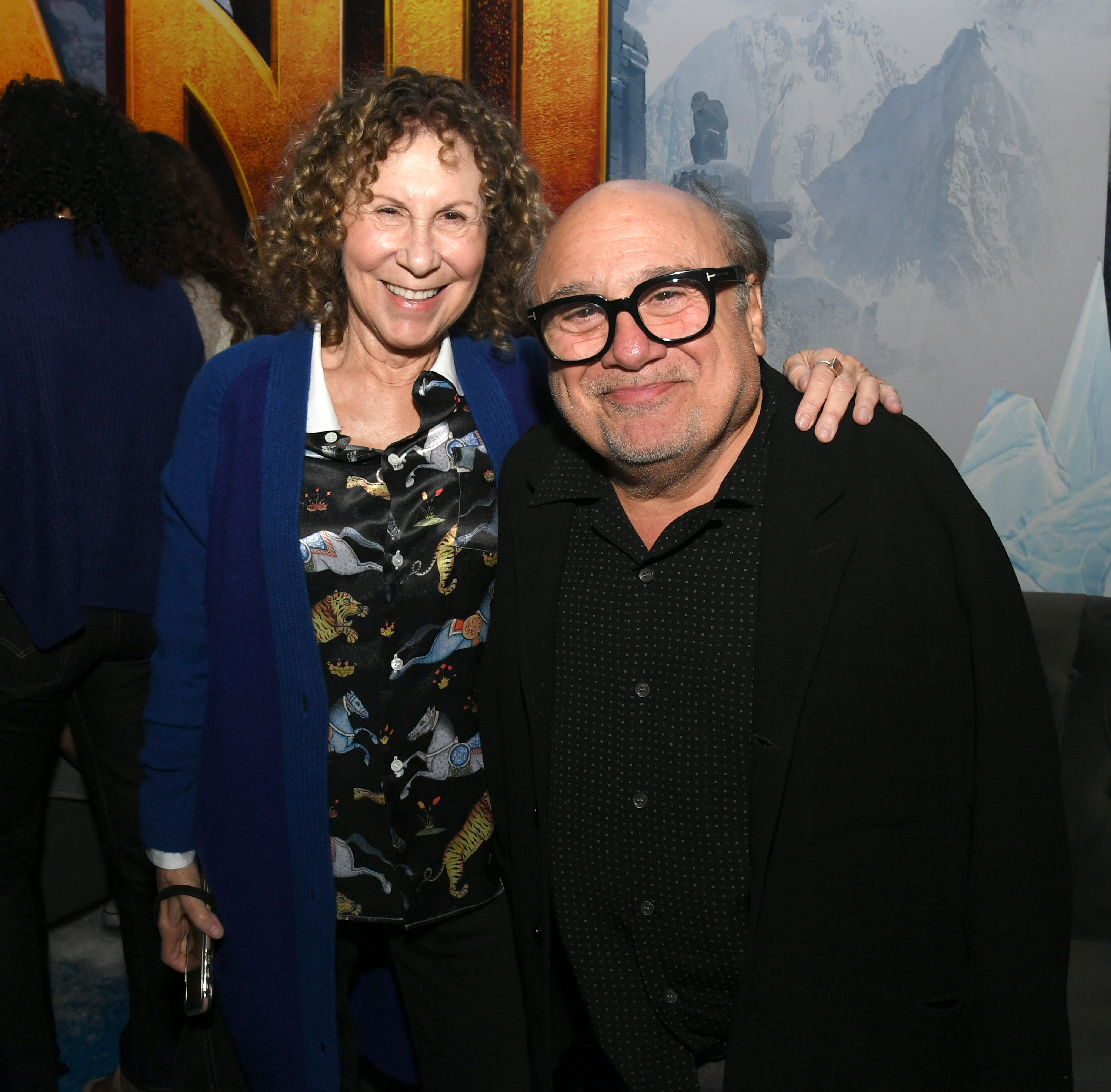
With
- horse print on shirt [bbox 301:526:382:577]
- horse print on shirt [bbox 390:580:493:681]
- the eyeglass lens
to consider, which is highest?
the eyeglass lens

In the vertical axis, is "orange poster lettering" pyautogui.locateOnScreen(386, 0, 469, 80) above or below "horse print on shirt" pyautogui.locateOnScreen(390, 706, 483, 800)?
above

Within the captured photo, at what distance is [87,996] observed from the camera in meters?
2.65

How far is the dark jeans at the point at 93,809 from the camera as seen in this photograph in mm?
1882

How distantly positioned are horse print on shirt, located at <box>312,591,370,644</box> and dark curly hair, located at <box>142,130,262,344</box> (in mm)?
1096

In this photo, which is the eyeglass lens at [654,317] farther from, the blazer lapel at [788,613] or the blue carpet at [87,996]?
the blue carpet at [87,996]

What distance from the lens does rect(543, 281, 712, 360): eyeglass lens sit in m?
1.28

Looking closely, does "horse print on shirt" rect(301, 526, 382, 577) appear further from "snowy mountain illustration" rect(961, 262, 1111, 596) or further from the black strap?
"snowy mountain illustration" rect(961, 262, 1111, 596)

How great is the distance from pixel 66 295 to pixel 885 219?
1889 millimetres

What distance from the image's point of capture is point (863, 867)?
46.7 inches

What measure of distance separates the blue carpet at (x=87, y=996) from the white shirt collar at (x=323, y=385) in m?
1.81

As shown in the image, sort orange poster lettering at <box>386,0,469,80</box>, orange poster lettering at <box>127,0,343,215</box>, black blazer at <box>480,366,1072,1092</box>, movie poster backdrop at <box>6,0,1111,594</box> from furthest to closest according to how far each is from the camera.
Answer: orange poster lettering at <box>127,0,343,215</box> → orange poster lettering at <box>386,0,469,80</box> → movie poster backdrop at <box>6,0,1111,594</box> → black blazer at <box>480,366,1072,1092</box>

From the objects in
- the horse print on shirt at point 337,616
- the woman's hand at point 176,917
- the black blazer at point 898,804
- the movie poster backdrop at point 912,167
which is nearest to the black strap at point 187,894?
the woman's hand at point 176,917

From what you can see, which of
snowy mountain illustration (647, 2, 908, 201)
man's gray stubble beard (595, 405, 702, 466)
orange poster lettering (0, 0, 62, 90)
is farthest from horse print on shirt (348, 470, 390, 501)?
orange poster lettering (0, 0, 62, 90)

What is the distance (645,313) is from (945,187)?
4.67ft
